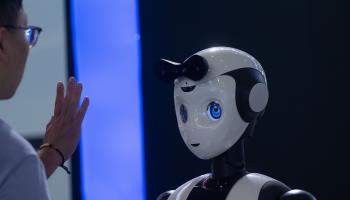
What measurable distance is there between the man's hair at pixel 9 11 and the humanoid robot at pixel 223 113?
1.83 feet

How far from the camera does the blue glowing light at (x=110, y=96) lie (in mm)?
2135

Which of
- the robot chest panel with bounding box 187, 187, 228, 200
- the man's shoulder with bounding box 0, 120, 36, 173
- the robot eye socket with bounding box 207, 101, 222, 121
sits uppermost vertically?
the man's shoulder with bounding box 0, 120, 36, 173

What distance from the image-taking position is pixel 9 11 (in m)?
0.70

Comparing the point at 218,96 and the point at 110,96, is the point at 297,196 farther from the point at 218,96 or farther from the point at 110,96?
the point at 110,96

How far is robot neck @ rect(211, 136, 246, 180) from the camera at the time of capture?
4.04 ft

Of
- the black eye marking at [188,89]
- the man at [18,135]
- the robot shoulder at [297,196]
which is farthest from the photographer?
the black eye marking at [188,89]

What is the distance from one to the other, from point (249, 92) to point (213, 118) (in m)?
0.11

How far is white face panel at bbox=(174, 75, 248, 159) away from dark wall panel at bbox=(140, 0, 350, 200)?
862 mm

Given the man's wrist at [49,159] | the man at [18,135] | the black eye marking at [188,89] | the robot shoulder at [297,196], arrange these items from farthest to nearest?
the black eye marking at [188,89] → the robot shoulder at [297,196] → the man's wrist at [49,159] → the man at [18,135]

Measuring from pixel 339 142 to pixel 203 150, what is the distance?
95 cm

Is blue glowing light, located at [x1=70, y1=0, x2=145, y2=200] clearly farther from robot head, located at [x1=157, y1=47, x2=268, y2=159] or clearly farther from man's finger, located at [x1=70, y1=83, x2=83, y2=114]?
man's finger, located at [x1=70, y1=83, x2=83, y2=114]

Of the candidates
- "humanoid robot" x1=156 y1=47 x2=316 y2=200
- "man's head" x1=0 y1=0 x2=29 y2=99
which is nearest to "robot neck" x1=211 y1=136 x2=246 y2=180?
"humanoid robot" x1=156 y1=47 x2=316 y2=200

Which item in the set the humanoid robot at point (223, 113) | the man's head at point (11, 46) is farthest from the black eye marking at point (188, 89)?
the man's head at point (11, 46)

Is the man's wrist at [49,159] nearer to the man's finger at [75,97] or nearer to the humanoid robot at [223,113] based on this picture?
the man's finger at [75,97]
